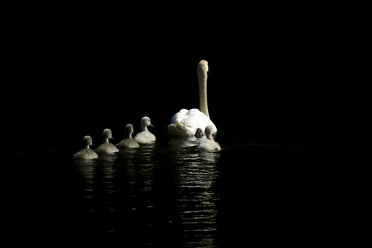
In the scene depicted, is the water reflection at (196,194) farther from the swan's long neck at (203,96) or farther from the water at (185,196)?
the swan's long neck at (203,96)

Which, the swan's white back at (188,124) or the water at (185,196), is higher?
the swan's white back at (188,124)

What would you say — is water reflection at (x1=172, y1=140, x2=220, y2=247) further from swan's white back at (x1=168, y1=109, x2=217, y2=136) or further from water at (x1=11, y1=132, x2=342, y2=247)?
swan's white back at (x1=168, y1=109, x2=217, y2=136)

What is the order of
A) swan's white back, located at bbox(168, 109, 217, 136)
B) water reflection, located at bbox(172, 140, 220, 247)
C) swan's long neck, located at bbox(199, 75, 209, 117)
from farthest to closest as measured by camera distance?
swan's long neck, located at bbox(199, 75, 209, 117), swan's white back, located at bbox(168, 109, 217, 136), water reflection, located at bbox(172, 140, 220, 247)

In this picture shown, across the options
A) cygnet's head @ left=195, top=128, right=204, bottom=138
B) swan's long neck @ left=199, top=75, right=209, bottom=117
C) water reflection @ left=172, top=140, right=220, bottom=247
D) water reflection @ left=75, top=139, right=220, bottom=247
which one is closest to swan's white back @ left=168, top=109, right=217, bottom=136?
cygnet's head @ left=195, top=128, right=204, bottom=138

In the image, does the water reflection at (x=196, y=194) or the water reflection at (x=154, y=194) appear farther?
the water reflection at (x=154, y=194)

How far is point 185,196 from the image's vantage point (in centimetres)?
1289

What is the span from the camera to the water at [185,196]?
10.8m

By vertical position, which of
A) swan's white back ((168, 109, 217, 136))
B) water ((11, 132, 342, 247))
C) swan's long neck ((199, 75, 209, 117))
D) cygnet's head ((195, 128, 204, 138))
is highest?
swan's long neck ((199, 75, 209, 117))

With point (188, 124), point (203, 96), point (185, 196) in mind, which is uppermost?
point (203, 96)

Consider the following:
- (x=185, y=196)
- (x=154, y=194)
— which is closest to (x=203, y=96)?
(x=154, y=194)

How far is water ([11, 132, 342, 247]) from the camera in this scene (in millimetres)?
10758

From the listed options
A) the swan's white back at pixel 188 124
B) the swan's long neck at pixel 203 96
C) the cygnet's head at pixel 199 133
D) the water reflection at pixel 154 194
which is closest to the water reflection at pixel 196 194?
the water reflection at pixel 154 194

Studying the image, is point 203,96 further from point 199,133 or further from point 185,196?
point 185,196

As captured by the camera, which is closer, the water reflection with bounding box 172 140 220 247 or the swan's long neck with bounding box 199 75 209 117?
the water reflection with bounding box 172 140 220 247
